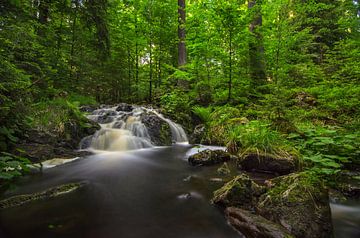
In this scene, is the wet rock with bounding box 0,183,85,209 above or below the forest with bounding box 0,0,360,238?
below

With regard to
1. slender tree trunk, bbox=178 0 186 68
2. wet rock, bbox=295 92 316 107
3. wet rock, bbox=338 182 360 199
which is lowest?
wet rock, bbox=338 182 360 199

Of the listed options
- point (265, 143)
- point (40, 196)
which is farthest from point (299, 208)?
point (40, 196)

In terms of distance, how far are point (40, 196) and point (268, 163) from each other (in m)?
4.27

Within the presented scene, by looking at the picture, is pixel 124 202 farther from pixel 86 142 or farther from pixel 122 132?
pixel 122 132

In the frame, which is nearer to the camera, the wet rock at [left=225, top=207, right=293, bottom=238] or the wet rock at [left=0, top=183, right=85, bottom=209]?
the wet rock at [left=225, top=207, right=293, bottom=238]

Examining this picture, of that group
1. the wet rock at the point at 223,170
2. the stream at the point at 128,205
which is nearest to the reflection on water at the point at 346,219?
the stream at the point at 128,205

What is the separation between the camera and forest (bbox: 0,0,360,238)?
2.99m

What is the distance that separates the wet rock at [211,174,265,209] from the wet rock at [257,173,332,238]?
193 millimetres

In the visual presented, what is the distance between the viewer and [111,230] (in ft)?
9.34

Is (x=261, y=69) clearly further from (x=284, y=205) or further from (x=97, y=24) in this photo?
(x=284, y=205)

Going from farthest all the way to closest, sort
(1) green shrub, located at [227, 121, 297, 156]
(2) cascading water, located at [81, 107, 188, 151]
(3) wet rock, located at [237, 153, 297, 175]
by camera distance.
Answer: (2) cascading water, located at [81, 107, 188, 151] → (1) green shrub, located at [227, 121, 297, 156] → (3) wet rock, located at [237, 153, 297, 175]

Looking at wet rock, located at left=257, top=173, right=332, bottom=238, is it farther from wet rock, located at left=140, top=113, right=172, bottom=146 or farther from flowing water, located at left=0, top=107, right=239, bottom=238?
wet rock, located at left=140, top=113, right=172, bottom=146

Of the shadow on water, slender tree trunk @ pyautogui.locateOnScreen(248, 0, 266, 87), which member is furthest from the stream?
Result: slender tree trunk @ pyautogui.locateOnScreen(248, 0, 266, 87)

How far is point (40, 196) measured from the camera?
11.9 ft
